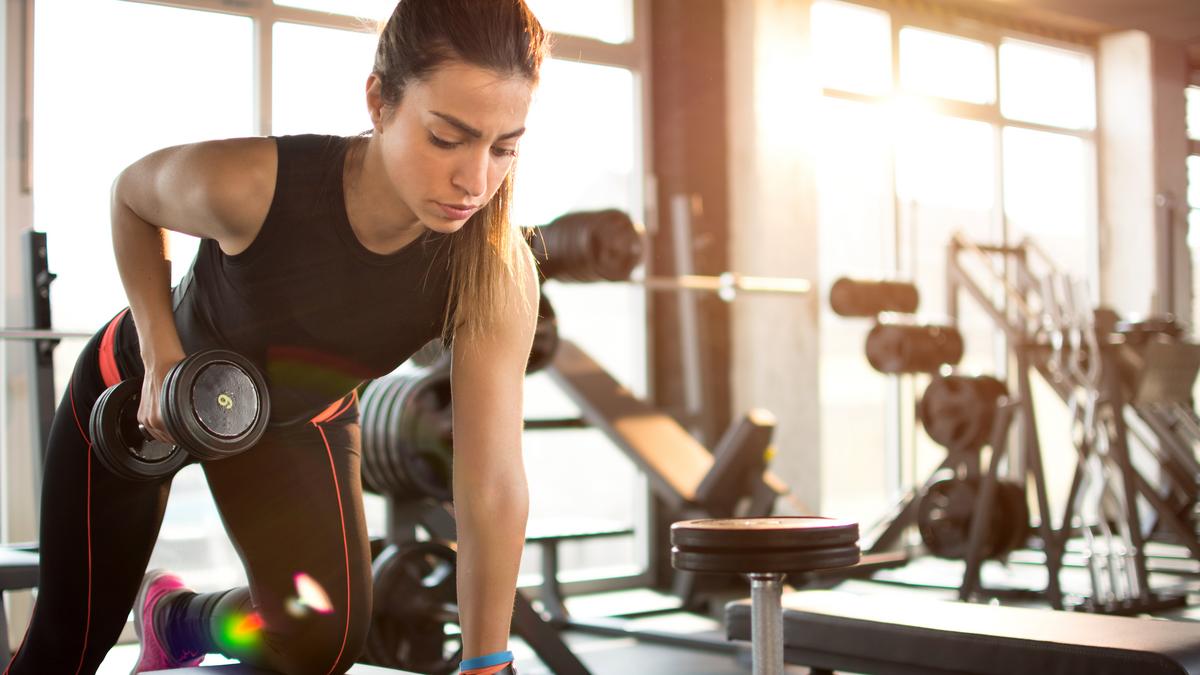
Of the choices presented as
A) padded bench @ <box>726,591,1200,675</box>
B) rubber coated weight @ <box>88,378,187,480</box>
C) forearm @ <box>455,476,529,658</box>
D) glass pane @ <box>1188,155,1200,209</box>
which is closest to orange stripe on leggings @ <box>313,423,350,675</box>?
rubber coated weight @ <box>88,378,187,480</box>

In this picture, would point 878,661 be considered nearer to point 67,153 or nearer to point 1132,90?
point 67,153

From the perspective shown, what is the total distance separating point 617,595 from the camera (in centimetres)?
513

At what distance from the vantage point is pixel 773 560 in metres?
1.79

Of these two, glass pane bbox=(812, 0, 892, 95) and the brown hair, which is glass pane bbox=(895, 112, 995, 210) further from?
the brown hair

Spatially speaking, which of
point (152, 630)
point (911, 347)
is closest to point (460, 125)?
point (152, 630)

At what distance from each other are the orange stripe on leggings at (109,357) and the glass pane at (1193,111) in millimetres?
5465

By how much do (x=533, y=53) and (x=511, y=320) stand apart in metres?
0.34

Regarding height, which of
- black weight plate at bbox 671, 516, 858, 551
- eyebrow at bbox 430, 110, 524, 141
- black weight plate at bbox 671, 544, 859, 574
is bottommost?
black weight plate at bbox 671, 544, 859, 574

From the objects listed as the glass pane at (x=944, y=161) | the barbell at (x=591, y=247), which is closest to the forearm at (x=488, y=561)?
the barbell at (x=591, y=247)

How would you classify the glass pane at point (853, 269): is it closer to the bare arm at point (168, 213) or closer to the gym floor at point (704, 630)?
the gym floor at point (704, 630)

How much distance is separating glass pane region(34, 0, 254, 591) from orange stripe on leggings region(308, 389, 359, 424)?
2.06m

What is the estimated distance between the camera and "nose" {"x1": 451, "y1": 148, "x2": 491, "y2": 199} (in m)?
1.36

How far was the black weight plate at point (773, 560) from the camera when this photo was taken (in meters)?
1.79

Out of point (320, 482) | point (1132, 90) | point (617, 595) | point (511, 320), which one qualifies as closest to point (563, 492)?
point (617, 595)
